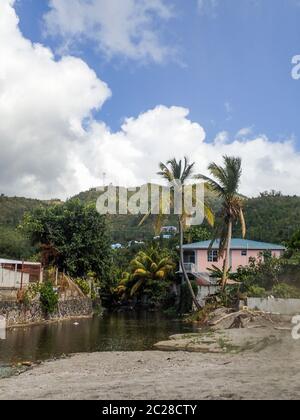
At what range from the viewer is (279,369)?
13430 millimetres

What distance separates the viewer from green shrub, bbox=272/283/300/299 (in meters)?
29.6

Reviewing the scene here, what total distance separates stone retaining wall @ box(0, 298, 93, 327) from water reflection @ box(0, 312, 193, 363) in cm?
112

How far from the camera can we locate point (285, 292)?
98.3ft

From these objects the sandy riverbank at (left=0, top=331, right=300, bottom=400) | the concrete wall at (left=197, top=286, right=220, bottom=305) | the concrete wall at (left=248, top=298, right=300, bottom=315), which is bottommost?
the sandy riverbank at (left=0, top=331, right=300, bottom=400)

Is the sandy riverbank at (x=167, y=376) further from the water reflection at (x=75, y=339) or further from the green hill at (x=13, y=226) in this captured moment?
the green hill at (x=13, y=226)

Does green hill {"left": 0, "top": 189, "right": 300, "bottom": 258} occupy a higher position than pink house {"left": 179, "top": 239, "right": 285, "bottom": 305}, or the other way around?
green hill {"left": 0, "top": 189, "right": 300, "bottom": 258}

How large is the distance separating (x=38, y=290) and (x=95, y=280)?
585 inches

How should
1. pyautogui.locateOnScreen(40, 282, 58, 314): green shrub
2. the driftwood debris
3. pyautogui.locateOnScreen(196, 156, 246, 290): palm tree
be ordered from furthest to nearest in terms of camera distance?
pyautogui.locateOnScreen(196, 156, 246, 290): palm tree < pyautogui.locateOnScreen(40, 282, 58, 314): green shrub < the driftwood debris

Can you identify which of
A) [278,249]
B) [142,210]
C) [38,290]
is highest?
[142,210]

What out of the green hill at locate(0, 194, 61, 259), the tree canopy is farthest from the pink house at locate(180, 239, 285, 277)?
the green hill at locate(0, 194, 61, 259)

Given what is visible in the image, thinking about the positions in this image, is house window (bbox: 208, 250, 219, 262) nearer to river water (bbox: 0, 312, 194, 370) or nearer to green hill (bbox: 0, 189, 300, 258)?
green hill (bbox: 0, 189, 300, 258)
